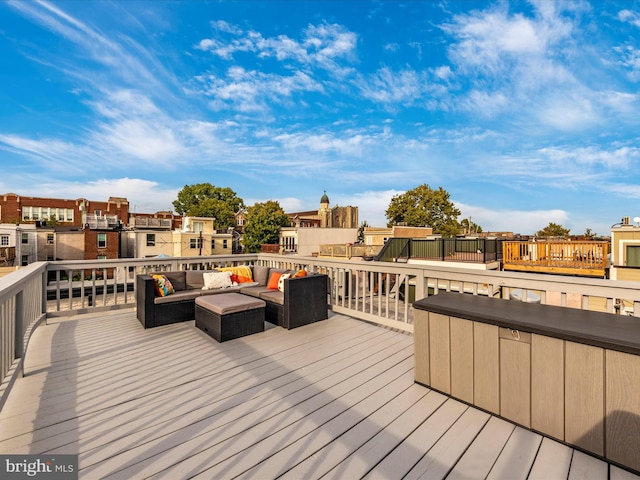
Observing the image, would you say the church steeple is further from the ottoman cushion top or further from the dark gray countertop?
the dark gray countertop

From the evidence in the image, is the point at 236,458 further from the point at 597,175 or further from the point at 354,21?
the point at 597,175

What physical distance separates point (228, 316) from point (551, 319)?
310cm

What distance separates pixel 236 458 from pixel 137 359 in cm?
199

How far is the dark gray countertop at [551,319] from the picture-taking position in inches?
58.9

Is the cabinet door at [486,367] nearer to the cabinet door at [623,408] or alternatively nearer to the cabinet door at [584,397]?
the cabinet door at [584,397]

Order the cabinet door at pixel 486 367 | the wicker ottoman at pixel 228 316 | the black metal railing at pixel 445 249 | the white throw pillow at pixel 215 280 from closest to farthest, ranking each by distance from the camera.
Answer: the cabinet door at pixel 486 367 < the wicker ottoman at pixel 228 316 < the white throw pillow at pixel 215 280 < the black metal railing at pixel 445 249

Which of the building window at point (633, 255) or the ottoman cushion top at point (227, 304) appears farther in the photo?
the building window at point (633, 255)

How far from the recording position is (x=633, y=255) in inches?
347

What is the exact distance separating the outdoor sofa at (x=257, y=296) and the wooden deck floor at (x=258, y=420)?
772 millimetres

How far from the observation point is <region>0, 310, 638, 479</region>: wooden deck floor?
152 cm

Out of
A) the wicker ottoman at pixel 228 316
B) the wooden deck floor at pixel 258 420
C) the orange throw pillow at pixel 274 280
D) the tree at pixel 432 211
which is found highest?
the tree at pixel 432 211

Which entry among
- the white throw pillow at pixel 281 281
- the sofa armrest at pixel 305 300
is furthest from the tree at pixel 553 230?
the white throw pillow at pixel 281 281

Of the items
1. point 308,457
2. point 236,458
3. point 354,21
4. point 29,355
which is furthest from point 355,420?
point 354,21

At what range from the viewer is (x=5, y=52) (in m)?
11.3
